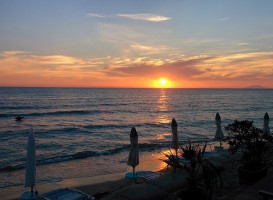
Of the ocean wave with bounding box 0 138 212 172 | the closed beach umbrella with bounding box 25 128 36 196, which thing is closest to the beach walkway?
the closed beach umbrella with bounding box 25 128 36 196

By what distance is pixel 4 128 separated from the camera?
32.2m

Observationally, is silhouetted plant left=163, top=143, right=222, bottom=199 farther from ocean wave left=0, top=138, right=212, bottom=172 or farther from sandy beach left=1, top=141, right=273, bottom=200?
ocean wave left=0, top=138, right=212, bottom=172

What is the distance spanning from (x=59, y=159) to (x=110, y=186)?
7041 mm

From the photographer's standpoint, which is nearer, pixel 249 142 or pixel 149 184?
pixel 149 184

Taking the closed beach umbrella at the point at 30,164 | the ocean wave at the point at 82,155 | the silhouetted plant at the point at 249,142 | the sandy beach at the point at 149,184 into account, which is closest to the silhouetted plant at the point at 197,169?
the sandy beach at the point at 149,184

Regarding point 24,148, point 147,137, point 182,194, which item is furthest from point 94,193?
point 147,137

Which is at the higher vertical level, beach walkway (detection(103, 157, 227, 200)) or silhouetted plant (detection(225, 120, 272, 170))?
silhouetted plant (detection(225, 120, 272, 170))

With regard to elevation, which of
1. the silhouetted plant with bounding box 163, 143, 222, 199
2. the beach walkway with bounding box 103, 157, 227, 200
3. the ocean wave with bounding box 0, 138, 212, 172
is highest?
the silhouetted plant with bounding box 163, 143, 222, 199

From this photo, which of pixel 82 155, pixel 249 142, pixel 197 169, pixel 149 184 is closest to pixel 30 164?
pixel 149 184

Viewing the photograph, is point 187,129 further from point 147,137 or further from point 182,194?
point 182,194

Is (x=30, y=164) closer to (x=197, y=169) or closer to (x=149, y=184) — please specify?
(x=149, y=184)

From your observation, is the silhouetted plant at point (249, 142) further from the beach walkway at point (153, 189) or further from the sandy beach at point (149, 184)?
the beach walkway at point (153, 189)

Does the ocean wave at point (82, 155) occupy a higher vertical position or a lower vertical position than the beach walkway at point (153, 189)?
lower

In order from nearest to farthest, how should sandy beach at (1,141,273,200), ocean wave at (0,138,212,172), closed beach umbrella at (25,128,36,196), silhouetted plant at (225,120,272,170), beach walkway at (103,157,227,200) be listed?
beach walkway at (103,157,227,200), sandy beach at (1,141,273,200), silhouetted plant at (225,120,272,170), closed beach umbrella at (25,128,36,196), ocean wave at (0,138,212,172)
